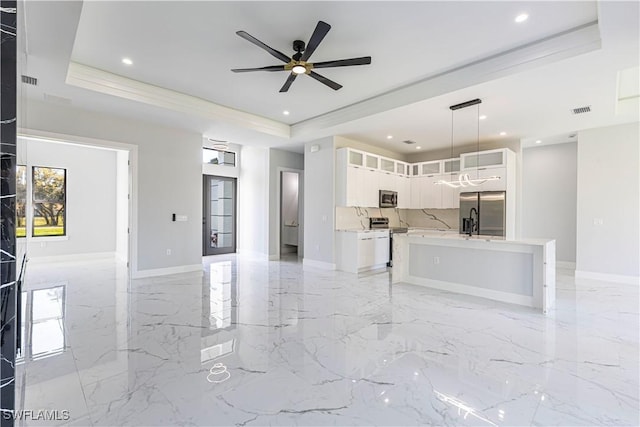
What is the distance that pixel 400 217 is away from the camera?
8.48 metres

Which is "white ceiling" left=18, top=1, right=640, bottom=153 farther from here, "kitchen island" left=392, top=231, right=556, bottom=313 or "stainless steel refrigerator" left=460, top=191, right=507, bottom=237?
"kitchen island" left=392, top=231, right=556, bottom=313

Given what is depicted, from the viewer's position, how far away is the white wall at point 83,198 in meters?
7.04

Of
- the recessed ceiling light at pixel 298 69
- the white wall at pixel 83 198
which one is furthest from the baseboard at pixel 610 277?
the white wall at pixel 83 198

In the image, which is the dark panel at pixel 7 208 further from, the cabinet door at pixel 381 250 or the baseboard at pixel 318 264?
the cabinet door at pixel 381 250

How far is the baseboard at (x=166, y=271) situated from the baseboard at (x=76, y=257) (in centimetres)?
292

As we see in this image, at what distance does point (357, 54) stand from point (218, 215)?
6.46 metres

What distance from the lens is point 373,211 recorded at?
759 cm

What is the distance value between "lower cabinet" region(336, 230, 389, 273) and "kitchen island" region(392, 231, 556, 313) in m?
0.99

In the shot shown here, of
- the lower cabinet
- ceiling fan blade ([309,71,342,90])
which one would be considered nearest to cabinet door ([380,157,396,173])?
the lower cabinet

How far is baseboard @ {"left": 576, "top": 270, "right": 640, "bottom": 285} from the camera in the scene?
5453 mm

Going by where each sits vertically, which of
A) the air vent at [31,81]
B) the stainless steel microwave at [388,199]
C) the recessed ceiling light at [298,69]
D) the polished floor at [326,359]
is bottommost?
the polished floor at [326,359]

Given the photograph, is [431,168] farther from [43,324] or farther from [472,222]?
[43,324]

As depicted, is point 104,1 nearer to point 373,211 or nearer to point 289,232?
point 373,211

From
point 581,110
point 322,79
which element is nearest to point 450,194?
point 581,110
